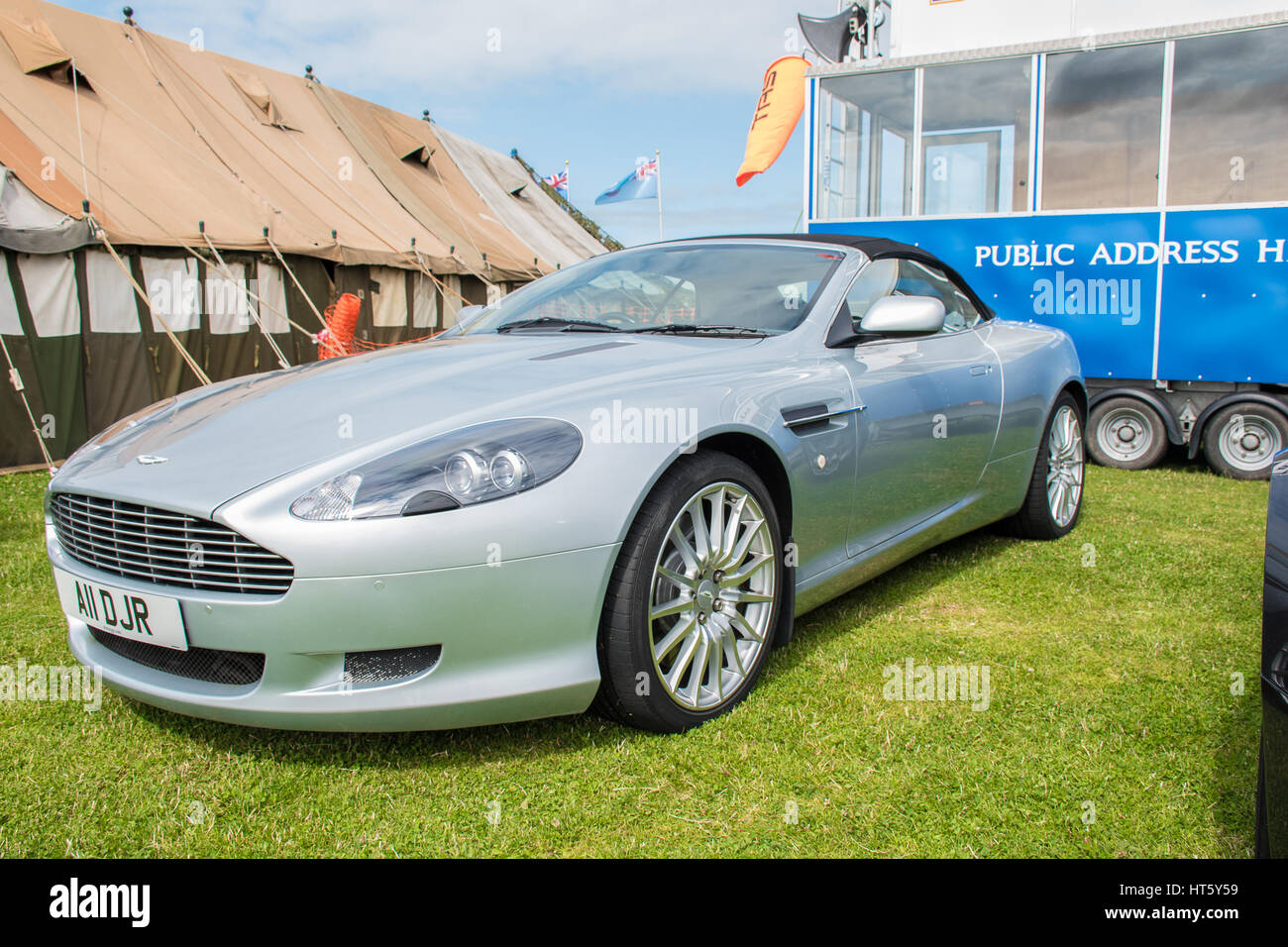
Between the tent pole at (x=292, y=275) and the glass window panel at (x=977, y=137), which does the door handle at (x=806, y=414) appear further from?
the tent pole at (x=292, y=275)

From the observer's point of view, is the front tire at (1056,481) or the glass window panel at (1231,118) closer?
the front tire at (1056,481)

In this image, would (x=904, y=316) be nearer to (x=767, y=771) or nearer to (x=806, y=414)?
(x=806, y=414)

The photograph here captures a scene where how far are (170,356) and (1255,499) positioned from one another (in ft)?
29.3

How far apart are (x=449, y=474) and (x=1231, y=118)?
22.1 ft

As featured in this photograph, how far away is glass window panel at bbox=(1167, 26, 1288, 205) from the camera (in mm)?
6492

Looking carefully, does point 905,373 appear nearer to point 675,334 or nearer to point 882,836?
point 675,334

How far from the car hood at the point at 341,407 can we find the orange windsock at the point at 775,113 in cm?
608

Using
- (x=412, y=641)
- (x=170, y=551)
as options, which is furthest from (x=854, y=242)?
(x=170, y=551)

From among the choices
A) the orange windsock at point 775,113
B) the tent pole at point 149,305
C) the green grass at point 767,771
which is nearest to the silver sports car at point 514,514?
the green grass at point 767,771

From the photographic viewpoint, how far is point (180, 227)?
9.34 metres

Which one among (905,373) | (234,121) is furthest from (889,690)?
(234,121)

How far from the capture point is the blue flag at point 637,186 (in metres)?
19.2

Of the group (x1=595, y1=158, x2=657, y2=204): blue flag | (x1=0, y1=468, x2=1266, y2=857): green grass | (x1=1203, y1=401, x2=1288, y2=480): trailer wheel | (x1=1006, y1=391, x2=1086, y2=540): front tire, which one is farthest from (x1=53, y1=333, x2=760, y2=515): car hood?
(x1=595, y1=158, x2=657, y2=204): blue flag

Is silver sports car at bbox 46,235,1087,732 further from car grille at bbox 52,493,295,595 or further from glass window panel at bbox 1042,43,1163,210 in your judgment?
glass window panel at bbox 1042,43,1163,210
